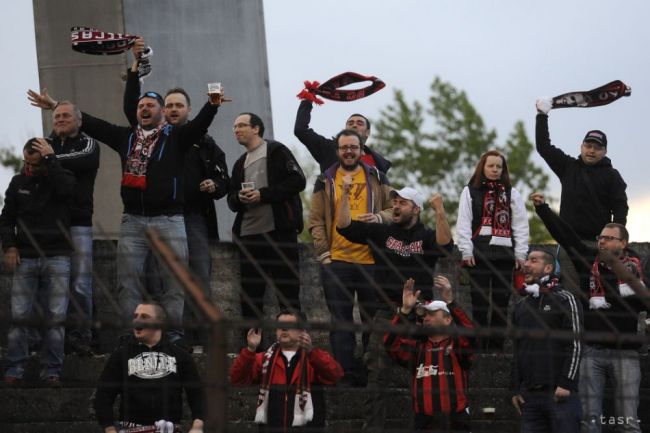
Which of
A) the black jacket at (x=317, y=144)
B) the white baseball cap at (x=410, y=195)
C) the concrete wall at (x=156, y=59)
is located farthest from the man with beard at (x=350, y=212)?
the concrete wall at (x=156, y=59)

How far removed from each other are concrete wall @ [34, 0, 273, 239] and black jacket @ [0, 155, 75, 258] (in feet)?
9.79

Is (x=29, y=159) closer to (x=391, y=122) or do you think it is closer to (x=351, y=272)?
(x=351, y=272)

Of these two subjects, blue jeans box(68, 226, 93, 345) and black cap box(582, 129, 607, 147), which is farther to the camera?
black cap box(582, 129, 607, 147)

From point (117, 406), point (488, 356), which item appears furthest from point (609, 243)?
point (117, 406)

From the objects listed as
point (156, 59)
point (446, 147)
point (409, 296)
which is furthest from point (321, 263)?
point (446, 147)

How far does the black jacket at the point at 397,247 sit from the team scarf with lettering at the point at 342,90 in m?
1.95

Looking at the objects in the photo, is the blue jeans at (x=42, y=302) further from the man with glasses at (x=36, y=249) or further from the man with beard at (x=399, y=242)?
the man with beard at (x=399, y=242)

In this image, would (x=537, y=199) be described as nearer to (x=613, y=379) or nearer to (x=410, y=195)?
(x=410, y=195)

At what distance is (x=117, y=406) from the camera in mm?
9758

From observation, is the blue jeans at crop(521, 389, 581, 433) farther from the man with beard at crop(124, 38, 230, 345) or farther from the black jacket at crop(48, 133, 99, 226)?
the black jacket at crop(48, 133, 99, 226)

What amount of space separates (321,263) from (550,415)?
2.32 meters

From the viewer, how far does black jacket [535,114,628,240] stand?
11.3 metres

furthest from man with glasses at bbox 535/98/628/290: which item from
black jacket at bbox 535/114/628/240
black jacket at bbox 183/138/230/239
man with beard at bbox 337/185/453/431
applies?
black jacket at bbox 183/138/230/239

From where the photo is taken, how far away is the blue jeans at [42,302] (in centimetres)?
968
